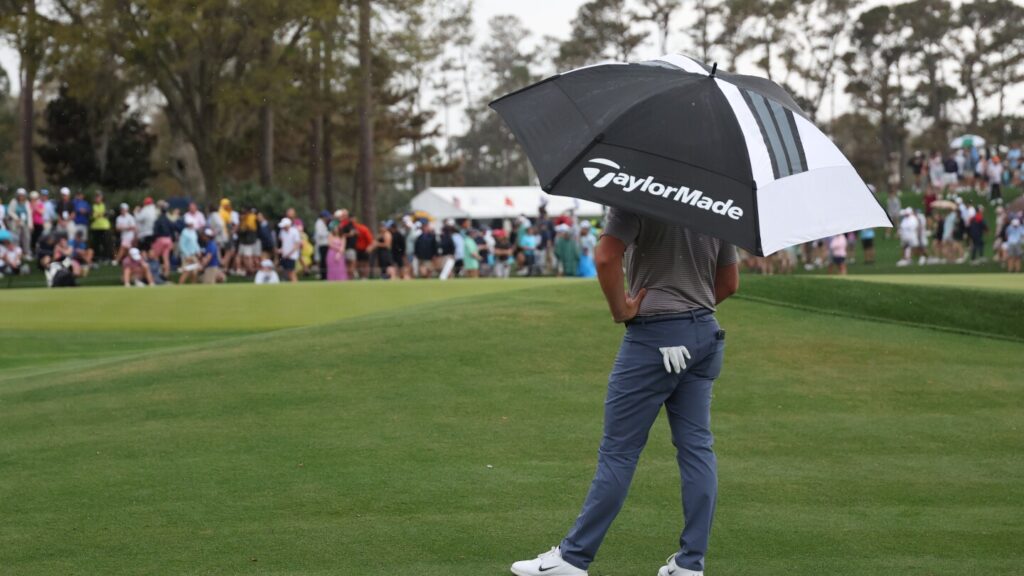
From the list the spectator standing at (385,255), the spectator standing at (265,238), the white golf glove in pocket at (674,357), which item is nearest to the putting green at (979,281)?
the white golf glove in pocket at (674,357)

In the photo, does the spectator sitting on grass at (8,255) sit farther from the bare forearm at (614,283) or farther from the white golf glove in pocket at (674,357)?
the white golf glove in pocket at (674,357)

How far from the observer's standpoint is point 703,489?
5.22 metres

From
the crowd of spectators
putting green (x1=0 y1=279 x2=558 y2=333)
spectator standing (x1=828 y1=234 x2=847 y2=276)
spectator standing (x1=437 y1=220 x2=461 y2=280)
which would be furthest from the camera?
spectator standing (x1=828 y1=234 x2=847 y2=276)

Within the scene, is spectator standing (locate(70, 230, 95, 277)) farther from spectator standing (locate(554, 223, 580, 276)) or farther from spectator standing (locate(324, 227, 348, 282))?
spectator standing (locate(554, 223, 580, 276))

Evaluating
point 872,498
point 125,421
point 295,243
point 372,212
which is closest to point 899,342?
point 872,498

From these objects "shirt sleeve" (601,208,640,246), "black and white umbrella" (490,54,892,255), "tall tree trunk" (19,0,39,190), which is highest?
"tall tree trunk" (19,0,39,190)

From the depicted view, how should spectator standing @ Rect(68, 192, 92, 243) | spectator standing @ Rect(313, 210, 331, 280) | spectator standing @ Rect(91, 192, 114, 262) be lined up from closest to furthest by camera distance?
spectator standing @ Rect(313, 210, 331, 280) → spectator standing @ Rect(68, 192, 92, 243) → spectator standing @ Rect(91, 192, 114, 262)

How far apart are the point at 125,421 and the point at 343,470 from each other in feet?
7.95

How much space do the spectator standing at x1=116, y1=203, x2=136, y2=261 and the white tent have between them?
85.6 ft

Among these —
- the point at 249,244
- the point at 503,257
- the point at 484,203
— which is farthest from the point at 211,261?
the point at 484,203

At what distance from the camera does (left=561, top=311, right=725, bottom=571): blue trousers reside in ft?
16.9

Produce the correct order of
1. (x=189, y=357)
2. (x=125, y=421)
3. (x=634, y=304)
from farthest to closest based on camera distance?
(x=189, y=357) < (x=125, y=421) < (x=634, y=304)

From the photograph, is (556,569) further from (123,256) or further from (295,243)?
(123,256)

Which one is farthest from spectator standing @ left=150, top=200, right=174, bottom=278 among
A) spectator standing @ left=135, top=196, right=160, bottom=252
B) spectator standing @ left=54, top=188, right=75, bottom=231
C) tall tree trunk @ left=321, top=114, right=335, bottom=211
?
tall tree trunk @ left=321, top=114, right=335, bottom=211
